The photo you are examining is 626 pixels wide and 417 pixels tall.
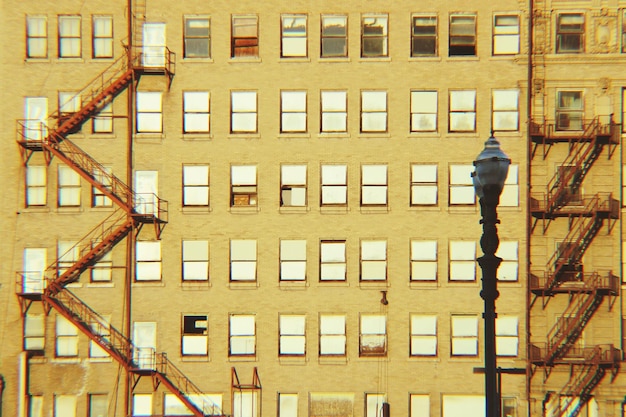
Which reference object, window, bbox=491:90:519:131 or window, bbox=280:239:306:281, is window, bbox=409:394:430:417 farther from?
window, bbox=491:90:519:131

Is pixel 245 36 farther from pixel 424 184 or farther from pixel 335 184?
pixel 424 184

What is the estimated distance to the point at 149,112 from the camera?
99.9ft

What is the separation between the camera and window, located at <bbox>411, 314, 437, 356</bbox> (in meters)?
29.9

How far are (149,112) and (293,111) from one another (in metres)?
6.54

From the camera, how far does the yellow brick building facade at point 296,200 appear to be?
1171 inches

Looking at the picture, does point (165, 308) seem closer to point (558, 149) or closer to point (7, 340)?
point (7, 340)

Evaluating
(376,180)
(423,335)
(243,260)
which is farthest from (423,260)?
(243,260)

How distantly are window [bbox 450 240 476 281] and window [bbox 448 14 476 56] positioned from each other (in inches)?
340

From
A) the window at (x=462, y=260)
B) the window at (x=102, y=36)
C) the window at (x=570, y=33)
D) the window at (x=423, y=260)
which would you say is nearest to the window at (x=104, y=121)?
the window at (x=102, y=36)

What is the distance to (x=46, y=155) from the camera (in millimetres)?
30312

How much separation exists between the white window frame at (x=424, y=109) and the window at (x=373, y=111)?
1.31 m

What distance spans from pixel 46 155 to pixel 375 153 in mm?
14853

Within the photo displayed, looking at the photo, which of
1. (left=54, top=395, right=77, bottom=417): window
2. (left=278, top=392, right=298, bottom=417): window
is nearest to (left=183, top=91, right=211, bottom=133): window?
(left=278, top=392, right=298, bottom=417): window

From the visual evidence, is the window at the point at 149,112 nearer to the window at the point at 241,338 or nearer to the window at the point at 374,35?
the window at the point at 241,338
